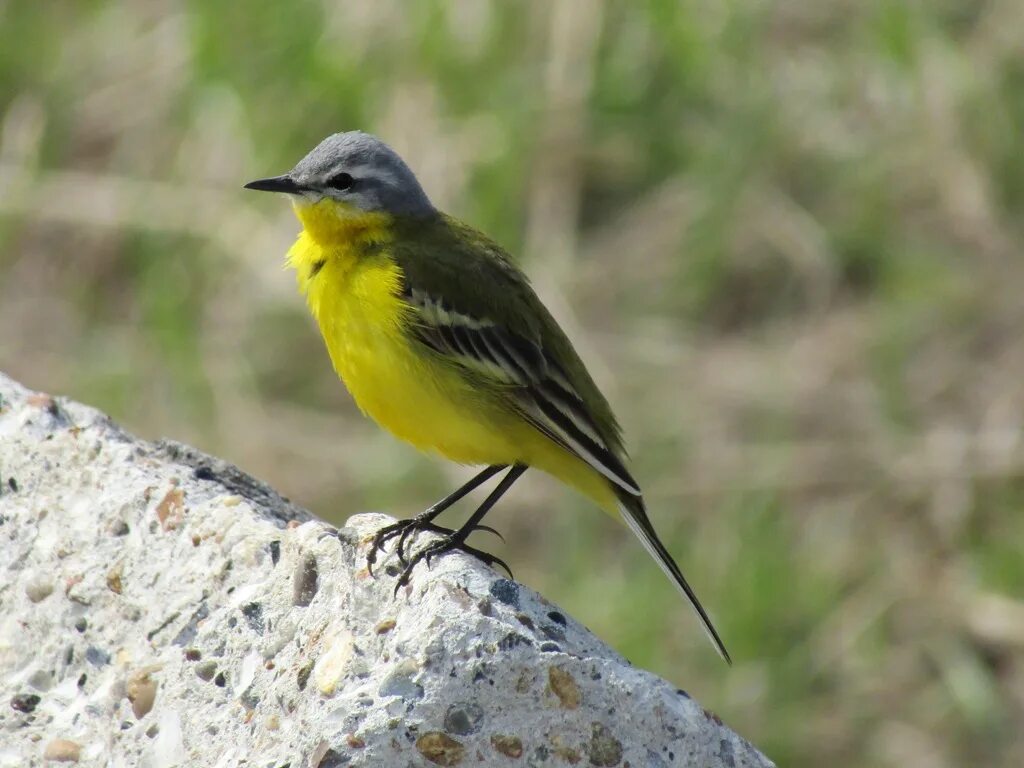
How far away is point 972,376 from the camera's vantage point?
905cm

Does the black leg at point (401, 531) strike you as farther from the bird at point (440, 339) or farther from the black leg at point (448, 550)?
the bird at point (440, 339)

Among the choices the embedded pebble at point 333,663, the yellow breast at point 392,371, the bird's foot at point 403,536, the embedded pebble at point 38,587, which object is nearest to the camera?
the embedded pebble at point 333,663

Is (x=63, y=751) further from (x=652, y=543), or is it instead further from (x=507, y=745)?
(x=652, y=543)

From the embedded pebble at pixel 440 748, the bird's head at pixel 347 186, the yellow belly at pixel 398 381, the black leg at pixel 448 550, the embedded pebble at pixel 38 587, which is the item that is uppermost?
the bird's head at pixel 347 186

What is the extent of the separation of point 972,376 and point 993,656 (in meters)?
1.66

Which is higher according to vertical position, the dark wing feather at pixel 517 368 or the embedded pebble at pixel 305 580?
the dark wing feather at pixel 517 368

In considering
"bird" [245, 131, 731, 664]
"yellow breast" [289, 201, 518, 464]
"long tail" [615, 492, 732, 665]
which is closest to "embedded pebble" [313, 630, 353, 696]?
"bird" [245, 131, 731, 664]

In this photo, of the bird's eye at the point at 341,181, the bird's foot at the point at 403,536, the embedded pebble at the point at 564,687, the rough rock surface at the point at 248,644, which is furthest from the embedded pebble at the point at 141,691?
the bird's eye at the point at 341,181

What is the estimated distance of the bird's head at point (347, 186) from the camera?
5.35 m

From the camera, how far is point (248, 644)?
3.68m

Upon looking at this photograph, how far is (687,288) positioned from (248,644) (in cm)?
619

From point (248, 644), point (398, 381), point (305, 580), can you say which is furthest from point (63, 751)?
point (398, 381)

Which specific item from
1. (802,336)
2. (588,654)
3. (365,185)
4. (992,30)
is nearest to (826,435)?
(802,336)

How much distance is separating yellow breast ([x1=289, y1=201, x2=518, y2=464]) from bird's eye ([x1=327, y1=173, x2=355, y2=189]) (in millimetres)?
263
